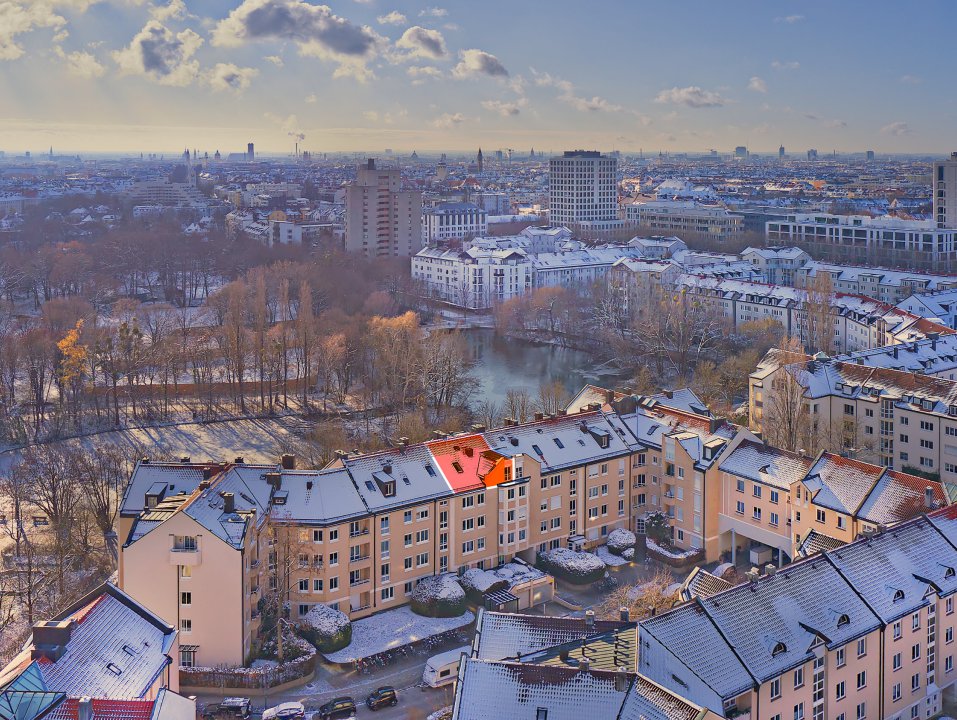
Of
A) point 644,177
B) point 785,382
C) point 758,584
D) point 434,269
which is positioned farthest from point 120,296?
point 644,177

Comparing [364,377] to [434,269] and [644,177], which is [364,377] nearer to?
[434,269]

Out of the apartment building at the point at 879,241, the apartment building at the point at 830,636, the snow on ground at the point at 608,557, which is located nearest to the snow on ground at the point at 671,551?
the snow on ground at the point at 608,557

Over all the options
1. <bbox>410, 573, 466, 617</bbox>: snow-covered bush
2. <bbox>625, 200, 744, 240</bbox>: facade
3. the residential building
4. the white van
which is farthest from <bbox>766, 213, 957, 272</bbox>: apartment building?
the residential building

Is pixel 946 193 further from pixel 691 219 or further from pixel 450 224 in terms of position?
pixel 450 224

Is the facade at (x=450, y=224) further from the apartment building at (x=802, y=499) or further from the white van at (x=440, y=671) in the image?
the white van at (x=440, y=671)

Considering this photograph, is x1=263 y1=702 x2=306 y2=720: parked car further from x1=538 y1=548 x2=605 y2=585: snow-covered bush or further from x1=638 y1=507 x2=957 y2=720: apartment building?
x1=538 y1=548 x2=605 y2=585: snow-covered bush

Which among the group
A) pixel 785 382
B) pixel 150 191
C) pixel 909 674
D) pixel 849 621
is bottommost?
pixel 909 674
